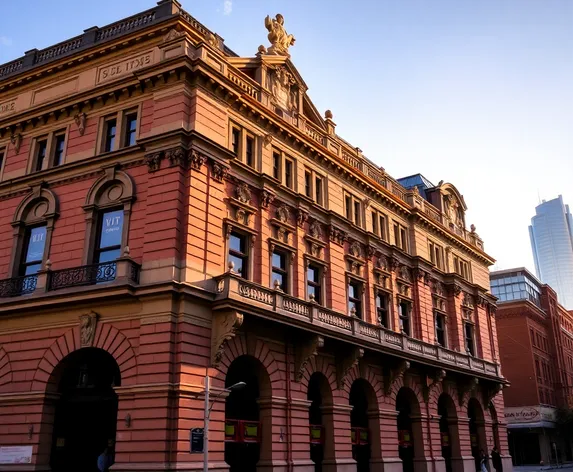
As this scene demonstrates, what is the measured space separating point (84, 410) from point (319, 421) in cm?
1252

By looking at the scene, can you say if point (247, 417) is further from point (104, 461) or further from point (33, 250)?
point (33, 250)

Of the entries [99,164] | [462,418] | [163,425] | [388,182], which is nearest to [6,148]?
[99,164]

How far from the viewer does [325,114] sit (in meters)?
42.1

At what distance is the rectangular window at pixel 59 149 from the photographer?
3148 centimetres

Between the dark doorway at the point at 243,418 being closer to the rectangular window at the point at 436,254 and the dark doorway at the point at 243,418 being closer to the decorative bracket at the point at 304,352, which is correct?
the decorative bracket at the point at 304,352

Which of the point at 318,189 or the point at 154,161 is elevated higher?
the point at 318,189

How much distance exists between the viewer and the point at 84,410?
28.1 metres

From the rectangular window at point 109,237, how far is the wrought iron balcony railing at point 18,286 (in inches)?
134

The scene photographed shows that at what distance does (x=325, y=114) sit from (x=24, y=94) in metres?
19.3

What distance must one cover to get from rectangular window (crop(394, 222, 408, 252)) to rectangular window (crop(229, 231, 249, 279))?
17.7m

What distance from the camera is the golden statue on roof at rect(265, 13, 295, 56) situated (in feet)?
123

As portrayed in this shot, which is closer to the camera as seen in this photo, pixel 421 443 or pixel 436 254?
pixel 421 443

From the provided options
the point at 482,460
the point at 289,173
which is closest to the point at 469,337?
the point at 482,460

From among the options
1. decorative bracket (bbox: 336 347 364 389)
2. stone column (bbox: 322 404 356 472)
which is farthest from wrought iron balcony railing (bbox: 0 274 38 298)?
decorative bracket (bbox: 336 347 364 389)
